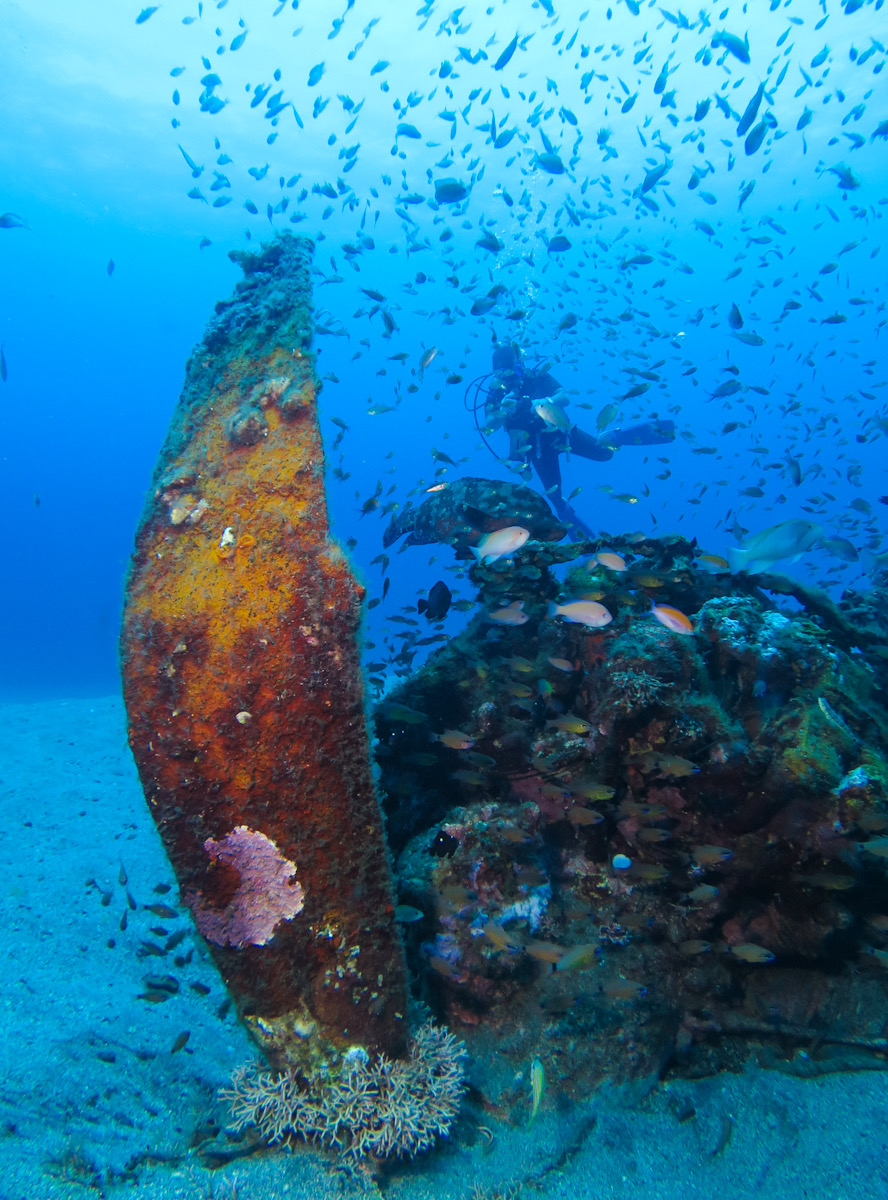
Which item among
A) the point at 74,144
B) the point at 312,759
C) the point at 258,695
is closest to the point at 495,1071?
the point at 312,759

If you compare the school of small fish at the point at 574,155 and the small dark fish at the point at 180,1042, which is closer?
the small dark fish at the point at 180,1042

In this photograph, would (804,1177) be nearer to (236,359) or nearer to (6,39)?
(236,359)

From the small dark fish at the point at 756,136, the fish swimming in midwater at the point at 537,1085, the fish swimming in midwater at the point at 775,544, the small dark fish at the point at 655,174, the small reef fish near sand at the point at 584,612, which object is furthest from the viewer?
the small dark fish at the point at 655,174

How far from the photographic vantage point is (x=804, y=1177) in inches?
109

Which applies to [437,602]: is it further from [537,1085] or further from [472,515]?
[537,1085]

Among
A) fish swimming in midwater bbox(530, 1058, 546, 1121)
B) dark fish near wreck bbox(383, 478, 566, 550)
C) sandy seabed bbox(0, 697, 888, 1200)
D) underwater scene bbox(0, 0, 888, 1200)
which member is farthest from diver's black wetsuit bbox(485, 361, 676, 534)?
fish swimming in midwater bbox(530, 1058, 546, 1121)

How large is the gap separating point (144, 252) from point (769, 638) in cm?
6482

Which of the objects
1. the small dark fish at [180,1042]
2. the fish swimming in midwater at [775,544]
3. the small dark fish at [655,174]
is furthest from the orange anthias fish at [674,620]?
the small dark fish at [655,174]

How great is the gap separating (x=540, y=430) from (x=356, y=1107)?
12.9 metres

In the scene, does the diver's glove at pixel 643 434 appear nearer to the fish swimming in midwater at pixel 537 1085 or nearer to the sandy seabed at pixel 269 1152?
the sandy seabed at pixel 269 1152

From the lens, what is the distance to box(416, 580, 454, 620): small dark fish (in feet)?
18.2

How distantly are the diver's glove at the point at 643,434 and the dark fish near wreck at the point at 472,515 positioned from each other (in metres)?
6.27

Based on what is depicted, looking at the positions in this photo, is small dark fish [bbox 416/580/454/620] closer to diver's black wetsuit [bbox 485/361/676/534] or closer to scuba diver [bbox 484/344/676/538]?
scuba diver [bbox 484/344/676/538]

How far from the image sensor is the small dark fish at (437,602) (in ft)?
18.2
